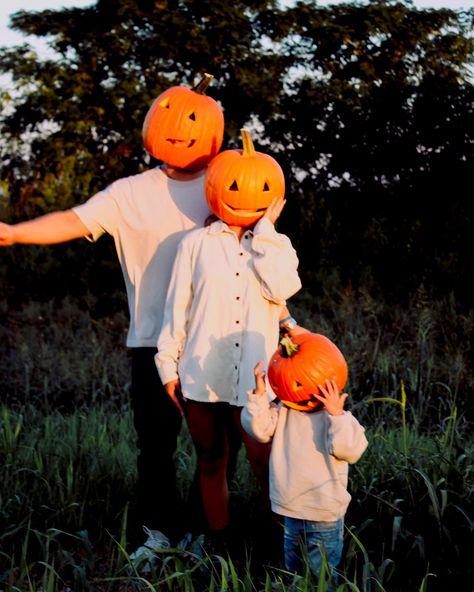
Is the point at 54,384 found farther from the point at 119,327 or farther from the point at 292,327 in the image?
the point at 292,327

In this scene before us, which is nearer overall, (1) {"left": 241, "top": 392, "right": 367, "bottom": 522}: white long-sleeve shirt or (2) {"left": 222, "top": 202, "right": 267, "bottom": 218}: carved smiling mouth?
(1) {"left": 241, "top": 392, "right": 367, "bottom": 522}: white long-sleeve shirt

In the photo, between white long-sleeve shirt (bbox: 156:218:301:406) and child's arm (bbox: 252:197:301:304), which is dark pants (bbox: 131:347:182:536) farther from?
child's arm (bbox: 252:197:301:304)

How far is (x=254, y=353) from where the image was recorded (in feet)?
10.9

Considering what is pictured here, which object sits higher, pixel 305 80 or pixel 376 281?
pixel 305 80

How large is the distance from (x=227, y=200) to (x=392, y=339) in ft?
13.8

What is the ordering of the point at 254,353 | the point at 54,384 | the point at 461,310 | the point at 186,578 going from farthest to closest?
1. the point at 461,310
2. the point at 54,384
3. the point at 254,353
4. the point at 186,578

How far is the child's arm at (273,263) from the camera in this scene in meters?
3.27

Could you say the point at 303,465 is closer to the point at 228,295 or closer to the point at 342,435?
the point at 342,435

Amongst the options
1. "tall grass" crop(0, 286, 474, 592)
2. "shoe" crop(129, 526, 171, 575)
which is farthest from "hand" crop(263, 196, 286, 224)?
"shoe" crop(129, 526, 171, 575)

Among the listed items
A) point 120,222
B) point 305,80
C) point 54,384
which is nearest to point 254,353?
point 120,222

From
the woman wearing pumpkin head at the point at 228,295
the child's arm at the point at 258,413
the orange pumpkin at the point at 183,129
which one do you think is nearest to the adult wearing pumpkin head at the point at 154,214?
the orange pumpkin at the point at 183,129

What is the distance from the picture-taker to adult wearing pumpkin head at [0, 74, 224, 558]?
11.8ft

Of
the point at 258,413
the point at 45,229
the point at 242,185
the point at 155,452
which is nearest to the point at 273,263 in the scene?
the point at 242,185

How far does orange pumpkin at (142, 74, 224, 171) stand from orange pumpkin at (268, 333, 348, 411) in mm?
1025
